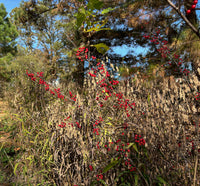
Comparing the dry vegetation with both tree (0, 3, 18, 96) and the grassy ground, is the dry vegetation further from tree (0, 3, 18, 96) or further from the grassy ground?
tree (0, 3, 18, 96)

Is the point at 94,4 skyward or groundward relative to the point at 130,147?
skyward

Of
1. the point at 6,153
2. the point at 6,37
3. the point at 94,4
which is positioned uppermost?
the point at 6,37

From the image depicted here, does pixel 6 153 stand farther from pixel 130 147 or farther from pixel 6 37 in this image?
pixel 6 37

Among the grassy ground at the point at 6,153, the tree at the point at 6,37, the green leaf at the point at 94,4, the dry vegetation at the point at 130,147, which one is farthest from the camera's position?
the tree at the point at 6,37

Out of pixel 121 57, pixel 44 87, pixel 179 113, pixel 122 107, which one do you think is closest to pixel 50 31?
pixel 121 57

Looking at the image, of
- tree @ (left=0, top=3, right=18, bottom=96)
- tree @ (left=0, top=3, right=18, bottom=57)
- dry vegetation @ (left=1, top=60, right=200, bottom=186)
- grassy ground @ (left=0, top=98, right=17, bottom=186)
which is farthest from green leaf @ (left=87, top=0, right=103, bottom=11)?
tree @ (left=0, top=3, right=18, bottom=57)

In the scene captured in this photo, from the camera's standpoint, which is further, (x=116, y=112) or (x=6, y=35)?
(x=6, y=35)

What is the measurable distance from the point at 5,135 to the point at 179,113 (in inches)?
155

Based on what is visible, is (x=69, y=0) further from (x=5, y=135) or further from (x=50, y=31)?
(x=50, y=31)

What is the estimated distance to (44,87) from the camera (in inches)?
A: 155

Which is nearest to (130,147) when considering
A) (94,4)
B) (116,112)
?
Result: (116,112)

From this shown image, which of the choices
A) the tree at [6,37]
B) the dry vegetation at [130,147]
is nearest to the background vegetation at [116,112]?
the dry vegetation at [130,147]

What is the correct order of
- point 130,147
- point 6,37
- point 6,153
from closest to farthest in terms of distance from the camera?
point 130,147 → point 6,153 → point 6,37

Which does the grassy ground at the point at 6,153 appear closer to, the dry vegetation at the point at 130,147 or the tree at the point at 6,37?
the dry vegetation at the point at 130,147
